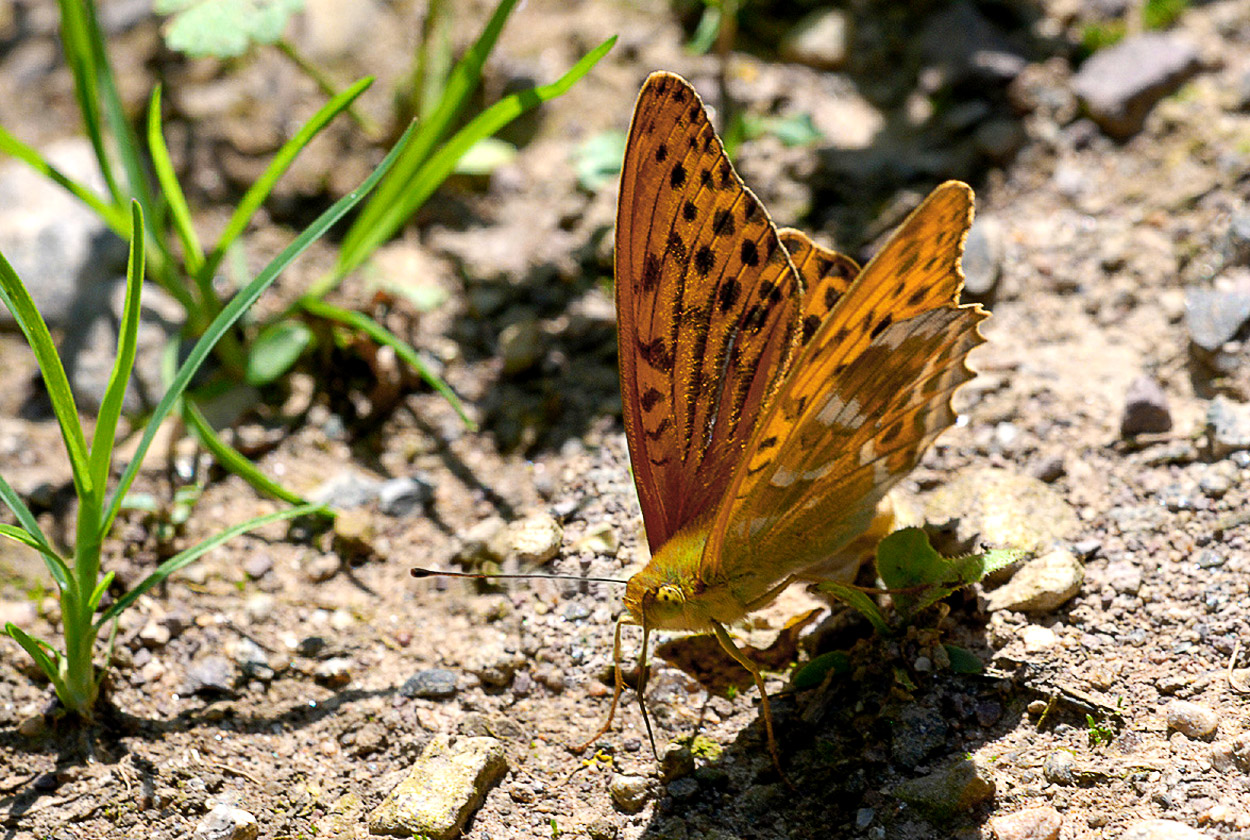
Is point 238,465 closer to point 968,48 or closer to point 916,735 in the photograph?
point 916,735

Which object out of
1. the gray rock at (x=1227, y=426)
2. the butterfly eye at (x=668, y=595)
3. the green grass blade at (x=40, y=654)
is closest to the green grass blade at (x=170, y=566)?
the green grass blade at (x=40, y=654)

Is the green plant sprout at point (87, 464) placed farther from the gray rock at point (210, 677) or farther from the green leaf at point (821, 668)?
the green leaf at point (821, 668)

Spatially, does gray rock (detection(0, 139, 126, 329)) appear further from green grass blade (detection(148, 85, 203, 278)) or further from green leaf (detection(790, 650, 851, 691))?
green leaf (detection(790, 650, 851, 691))

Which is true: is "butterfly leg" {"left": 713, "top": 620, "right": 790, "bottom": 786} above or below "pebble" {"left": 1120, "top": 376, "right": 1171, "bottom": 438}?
below

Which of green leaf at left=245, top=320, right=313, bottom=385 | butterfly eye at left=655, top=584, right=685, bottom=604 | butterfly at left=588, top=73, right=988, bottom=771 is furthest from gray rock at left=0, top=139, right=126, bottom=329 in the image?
butterfly eye at left=655, top=584, right=685, bottom=604

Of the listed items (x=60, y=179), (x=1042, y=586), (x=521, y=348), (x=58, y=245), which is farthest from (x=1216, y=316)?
(x=58, y=245)
